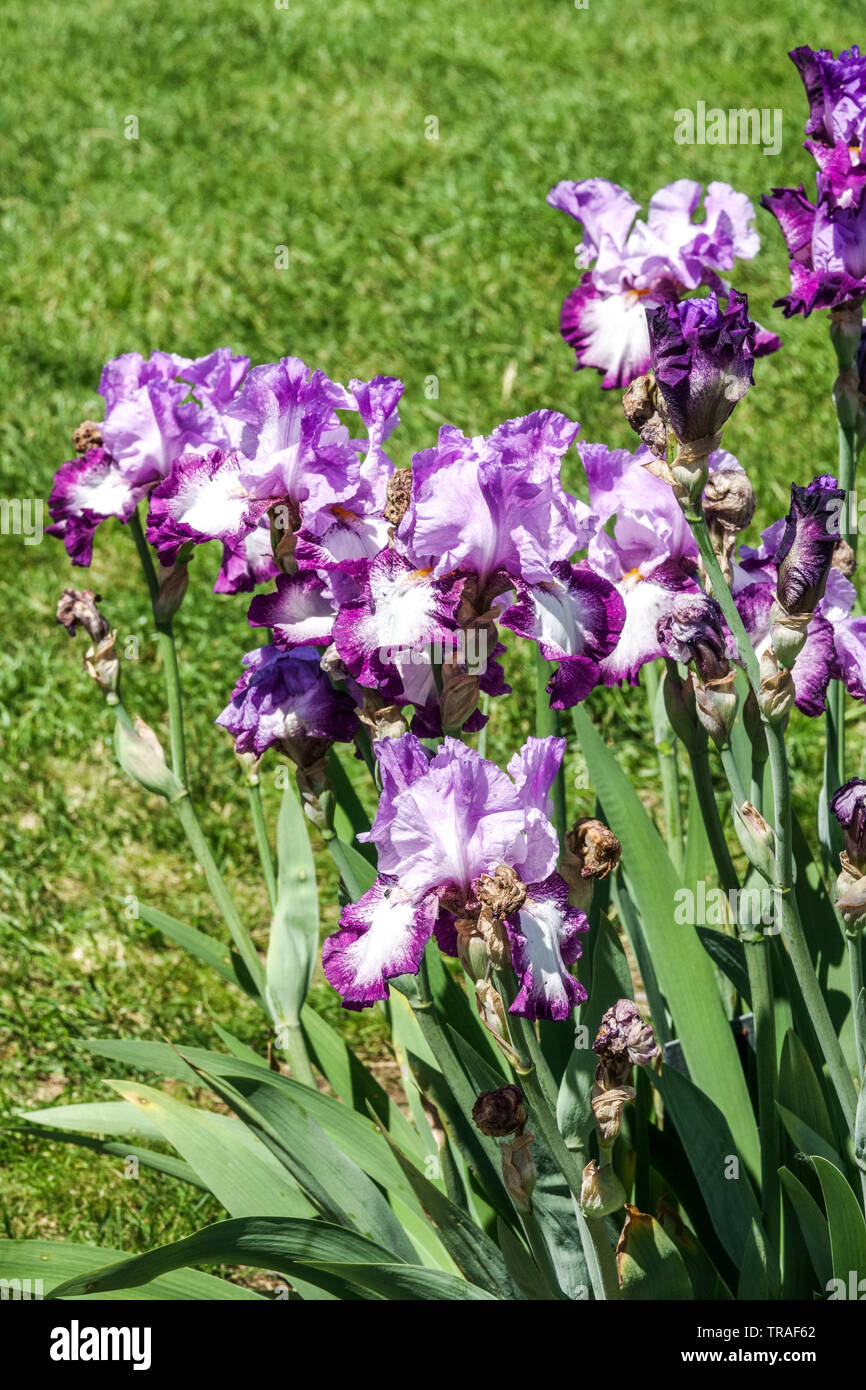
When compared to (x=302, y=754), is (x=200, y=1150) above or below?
below

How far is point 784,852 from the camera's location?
4.17 feet

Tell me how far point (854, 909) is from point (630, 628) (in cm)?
35

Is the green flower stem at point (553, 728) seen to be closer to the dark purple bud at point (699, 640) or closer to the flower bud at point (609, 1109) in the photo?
the dark purple bud at point (699, 640)

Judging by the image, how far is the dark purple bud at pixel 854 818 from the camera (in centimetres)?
127

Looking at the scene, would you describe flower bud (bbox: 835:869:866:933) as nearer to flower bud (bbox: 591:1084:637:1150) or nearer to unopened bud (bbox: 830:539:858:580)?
flower bud (bbox: 591:1084:637:1150)

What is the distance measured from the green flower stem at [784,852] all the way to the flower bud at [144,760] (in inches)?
29.2

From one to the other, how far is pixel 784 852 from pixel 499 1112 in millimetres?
358

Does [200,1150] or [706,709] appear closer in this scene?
[706,709]

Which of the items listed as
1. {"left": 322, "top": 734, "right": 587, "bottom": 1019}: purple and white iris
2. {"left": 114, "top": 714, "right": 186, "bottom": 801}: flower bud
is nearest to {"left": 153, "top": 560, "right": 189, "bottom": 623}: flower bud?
{"left": 114, "top": 714, "right": 186, "bottom": 801}: flower bud

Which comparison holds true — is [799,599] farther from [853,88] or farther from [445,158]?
[445,158]

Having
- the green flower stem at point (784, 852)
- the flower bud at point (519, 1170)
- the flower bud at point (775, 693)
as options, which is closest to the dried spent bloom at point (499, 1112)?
the flower bud at point (519, 1170)

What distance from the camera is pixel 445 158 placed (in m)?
5.28

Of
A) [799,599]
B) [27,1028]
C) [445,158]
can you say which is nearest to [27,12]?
[445,158]

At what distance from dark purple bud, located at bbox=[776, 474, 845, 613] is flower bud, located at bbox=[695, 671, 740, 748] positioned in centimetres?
12
